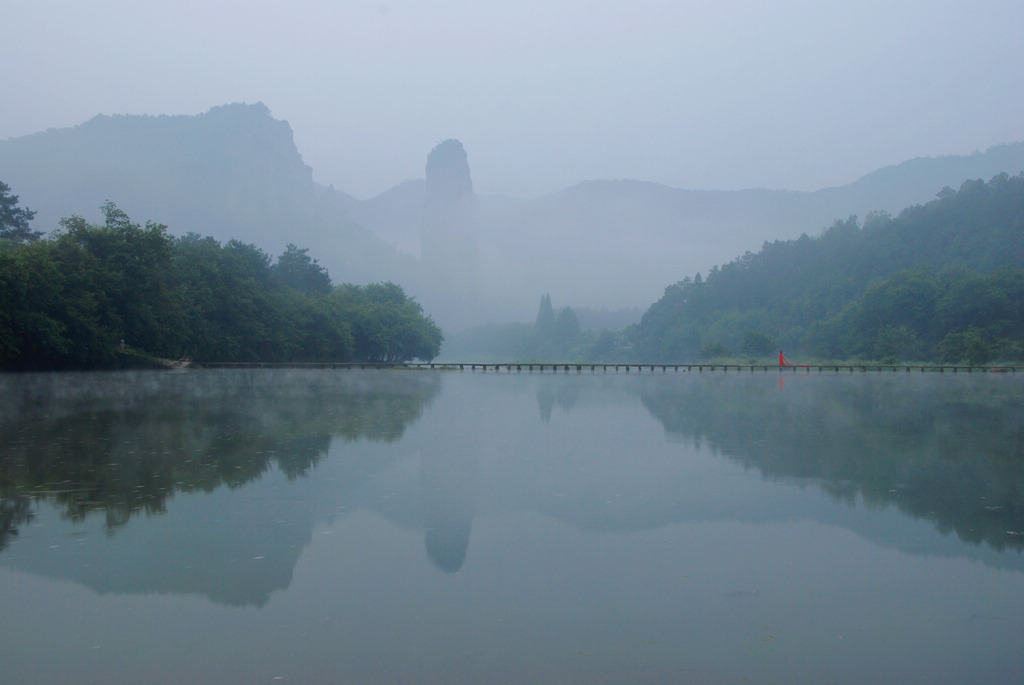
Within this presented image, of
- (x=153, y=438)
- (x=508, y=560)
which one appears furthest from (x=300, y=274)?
(x=508, y=560)

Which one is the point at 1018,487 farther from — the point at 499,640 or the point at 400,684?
the point at 400,684

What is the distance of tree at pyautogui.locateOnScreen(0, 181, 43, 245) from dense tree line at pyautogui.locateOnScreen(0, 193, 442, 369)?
0.17 meters

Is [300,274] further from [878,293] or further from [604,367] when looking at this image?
[878,293]

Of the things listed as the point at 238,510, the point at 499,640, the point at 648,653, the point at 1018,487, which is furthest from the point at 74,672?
the point at 1018,487

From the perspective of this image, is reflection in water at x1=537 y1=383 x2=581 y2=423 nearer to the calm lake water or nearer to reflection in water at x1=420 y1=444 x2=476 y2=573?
the calm lake water

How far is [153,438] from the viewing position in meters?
17.9

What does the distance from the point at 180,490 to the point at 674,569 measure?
7761mm

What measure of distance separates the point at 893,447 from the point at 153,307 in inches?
2013

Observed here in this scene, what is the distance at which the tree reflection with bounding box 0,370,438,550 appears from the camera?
457 inches

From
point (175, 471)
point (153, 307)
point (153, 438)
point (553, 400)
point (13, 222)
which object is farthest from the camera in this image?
point (13, 222)

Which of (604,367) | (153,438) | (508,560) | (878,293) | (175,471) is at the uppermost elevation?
(878,293)

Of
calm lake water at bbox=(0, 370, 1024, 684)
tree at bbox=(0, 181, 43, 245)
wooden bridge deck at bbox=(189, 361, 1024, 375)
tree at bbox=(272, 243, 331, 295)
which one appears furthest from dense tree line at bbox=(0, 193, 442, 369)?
calm lake water at bbox=(0, 370, 1024, 684)

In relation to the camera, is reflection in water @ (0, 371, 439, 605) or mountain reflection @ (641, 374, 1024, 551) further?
mountain reflection @ (641, 374, 1024, 551)

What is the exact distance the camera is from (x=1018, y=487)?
12211 millimetres
